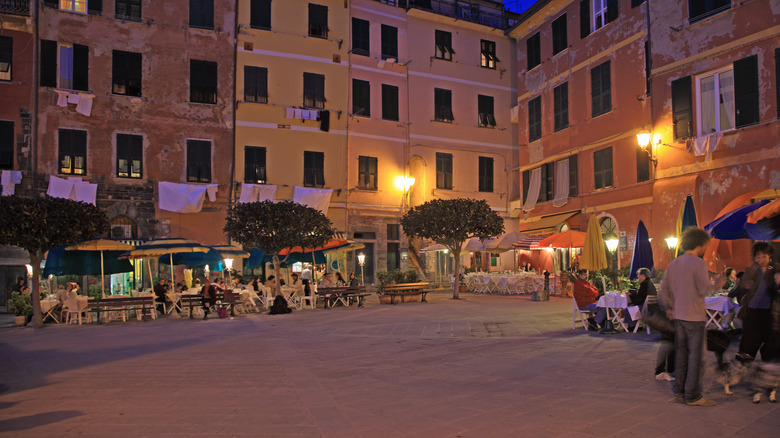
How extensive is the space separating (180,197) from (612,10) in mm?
16869

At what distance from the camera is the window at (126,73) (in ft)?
74.6

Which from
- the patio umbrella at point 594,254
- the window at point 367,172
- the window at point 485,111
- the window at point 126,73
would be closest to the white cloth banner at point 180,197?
the window at point 126,73

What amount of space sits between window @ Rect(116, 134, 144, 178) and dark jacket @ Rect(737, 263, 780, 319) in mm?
20764

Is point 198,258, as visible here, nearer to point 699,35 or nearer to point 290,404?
point 290,404

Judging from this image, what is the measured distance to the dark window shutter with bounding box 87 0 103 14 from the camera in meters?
22.4

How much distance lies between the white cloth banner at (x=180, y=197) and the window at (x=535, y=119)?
Answer: 13742mm

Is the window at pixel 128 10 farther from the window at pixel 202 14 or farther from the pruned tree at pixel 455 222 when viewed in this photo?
the pruned tree at pixel 455 222

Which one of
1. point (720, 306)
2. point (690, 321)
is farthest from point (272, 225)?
point (690, 321)

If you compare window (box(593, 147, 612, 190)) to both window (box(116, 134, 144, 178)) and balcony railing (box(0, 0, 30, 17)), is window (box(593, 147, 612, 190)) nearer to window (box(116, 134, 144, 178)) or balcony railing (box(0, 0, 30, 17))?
window (box(116, 134, 144, 178))

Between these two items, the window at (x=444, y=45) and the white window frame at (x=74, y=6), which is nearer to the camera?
the white window frame at (x=74, y=6)

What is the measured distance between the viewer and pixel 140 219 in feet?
74.4

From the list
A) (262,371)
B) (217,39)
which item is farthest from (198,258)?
(262,371)

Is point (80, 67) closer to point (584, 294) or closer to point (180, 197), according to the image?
point (180, 197)

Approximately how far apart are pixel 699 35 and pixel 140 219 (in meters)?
19.3
